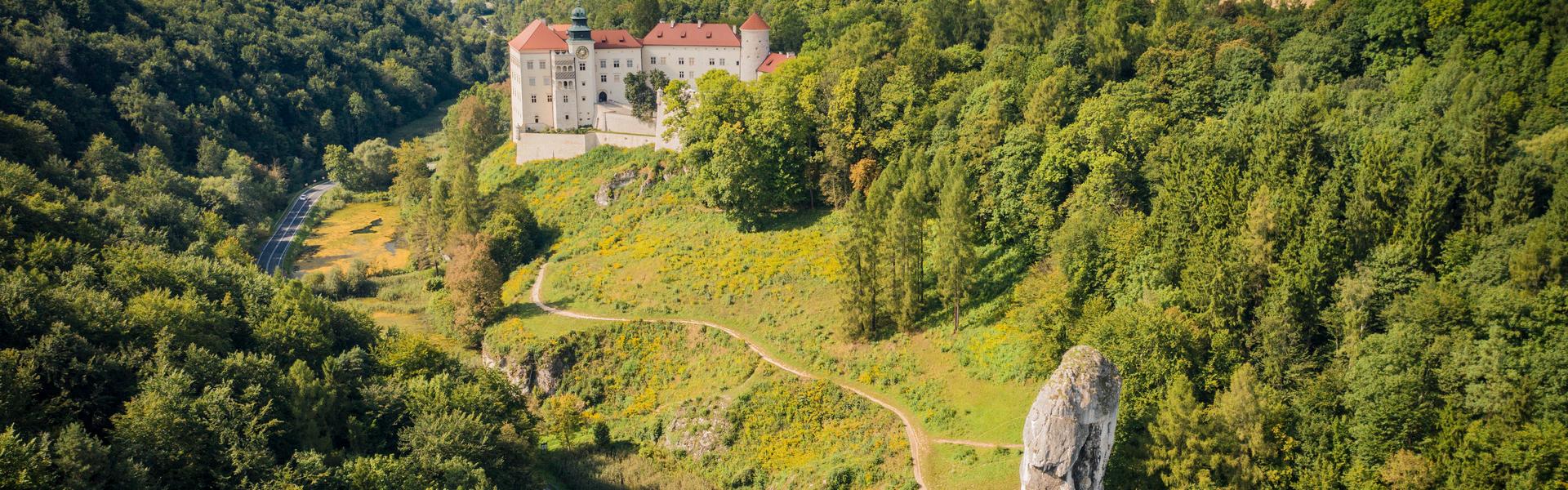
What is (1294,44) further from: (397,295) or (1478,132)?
(397,295)

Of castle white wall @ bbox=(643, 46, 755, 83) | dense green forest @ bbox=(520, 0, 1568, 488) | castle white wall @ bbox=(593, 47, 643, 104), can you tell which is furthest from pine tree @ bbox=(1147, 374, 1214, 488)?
castle white wall @ bbox=(593, 47, 643, 104)

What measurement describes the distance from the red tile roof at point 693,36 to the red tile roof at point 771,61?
9.04ft

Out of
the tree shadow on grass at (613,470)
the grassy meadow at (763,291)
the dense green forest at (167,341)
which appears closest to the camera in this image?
the dense green forest at (167,341)

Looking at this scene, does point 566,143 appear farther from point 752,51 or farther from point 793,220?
point 793,220

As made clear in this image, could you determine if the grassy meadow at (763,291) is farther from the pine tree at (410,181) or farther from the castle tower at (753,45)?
the castle tower at (753,45)

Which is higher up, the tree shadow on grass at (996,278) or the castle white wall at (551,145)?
the castle white wall at (551,145)

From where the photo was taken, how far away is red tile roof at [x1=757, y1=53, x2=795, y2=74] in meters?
82.0

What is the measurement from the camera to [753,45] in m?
83.9

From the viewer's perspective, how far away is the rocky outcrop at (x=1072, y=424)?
36094mm

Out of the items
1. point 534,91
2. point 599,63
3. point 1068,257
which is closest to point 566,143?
point 534,91

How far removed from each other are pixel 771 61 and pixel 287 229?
43391mm

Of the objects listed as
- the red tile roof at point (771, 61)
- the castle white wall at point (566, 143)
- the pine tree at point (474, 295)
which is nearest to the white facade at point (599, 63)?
the red tile roof at point (771, 61)

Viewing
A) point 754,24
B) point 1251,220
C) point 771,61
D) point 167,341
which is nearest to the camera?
point 1251,220

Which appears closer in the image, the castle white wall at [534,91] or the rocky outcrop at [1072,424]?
the rocky outcrop at [1072,424]
